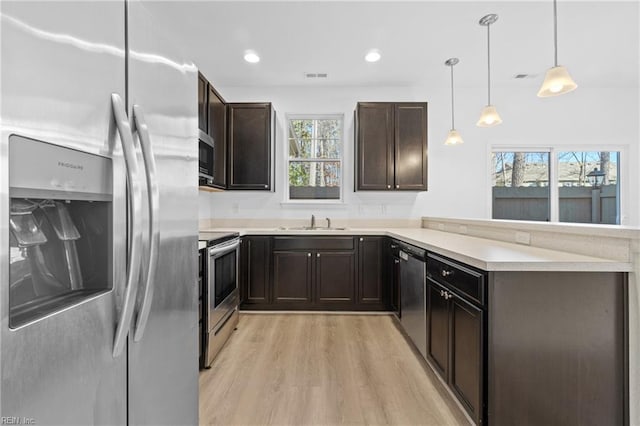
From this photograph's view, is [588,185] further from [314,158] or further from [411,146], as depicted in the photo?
[314,158]

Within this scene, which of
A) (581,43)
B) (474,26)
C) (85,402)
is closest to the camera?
(85,402)

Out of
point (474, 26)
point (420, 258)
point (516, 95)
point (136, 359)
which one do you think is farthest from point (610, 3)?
point (136, 359)

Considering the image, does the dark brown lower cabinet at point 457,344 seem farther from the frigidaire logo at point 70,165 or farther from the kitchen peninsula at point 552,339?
the frigidaire logo at point 70,165

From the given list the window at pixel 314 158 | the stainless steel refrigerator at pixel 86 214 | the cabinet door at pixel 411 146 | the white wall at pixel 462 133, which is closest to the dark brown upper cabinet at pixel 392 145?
the cabinet door at pixel 411 146

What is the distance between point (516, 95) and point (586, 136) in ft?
3.59

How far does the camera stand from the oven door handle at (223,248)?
2.35 metres

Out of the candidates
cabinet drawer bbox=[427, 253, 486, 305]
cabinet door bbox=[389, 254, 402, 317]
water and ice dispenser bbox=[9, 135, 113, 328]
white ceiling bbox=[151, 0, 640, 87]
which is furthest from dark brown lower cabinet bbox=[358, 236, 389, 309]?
water and ice dispenser bbox=[9, 135, 113, 328]

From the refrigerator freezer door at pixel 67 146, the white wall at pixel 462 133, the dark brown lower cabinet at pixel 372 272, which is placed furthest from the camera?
the white wall at pixel 462 133

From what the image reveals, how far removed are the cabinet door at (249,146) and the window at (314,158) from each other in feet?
1.76

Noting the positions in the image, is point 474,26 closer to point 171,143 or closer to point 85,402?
point 171,143

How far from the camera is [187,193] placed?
113 cm

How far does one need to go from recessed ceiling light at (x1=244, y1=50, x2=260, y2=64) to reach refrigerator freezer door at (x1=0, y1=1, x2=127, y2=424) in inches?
110

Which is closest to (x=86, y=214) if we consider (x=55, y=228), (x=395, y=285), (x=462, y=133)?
(x=55, y=228)

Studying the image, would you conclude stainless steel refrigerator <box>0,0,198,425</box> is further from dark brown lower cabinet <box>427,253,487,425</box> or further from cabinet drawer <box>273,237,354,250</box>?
cabinet drawer <box>273,237,354,250</box>
